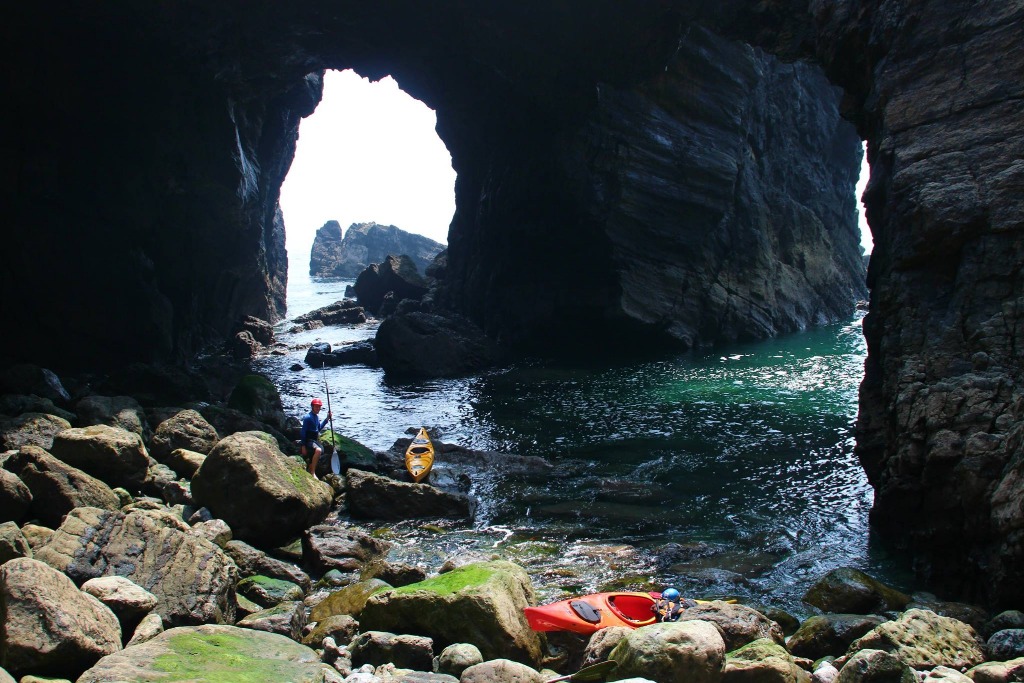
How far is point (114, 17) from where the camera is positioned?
2575 cm

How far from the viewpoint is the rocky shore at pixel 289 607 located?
6.78 metres

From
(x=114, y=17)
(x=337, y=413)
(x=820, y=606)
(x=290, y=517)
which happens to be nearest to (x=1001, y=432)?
(x=820, y=606)

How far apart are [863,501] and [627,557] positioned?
19.0 feet

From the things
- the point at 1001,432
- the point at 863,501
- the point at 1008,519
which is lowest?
the point at 863,501

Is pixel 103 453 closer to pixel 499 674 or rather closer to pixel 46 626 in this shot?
pixel 46 626

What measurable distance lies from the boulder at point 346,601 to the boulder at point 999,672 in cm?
671

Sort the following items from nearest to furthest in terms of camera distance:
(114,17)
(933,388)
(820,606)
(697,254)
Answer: (820,606), (933,388), (114,17), (697,254)

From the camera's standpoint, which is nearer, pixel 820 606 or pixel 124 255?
pixel 820 606

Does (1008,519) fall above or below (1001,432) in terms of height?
below

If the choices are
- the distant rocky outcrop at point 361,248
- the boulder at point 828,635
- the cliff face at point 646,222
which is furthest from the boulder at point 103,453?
the distant rocky outcrop at point 361,248

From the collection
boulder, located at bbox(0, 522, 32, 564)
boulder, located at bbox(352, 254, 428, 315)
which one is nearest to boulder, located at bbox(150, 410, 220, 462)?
boulder, located at bbox(0, 522, 32, 564)

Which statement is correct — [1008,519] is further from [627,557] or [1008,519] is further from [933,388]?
[627,557]

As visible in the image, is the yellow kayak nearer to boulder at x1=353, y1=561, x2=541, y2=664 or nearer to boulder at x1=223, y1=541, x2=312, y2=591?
boulder at x1=223, y1=541, x2=312, y2=591

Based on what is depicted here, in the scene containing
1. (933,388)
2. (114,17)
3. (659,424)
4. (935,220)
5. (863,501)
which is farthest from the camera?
(114,17)
